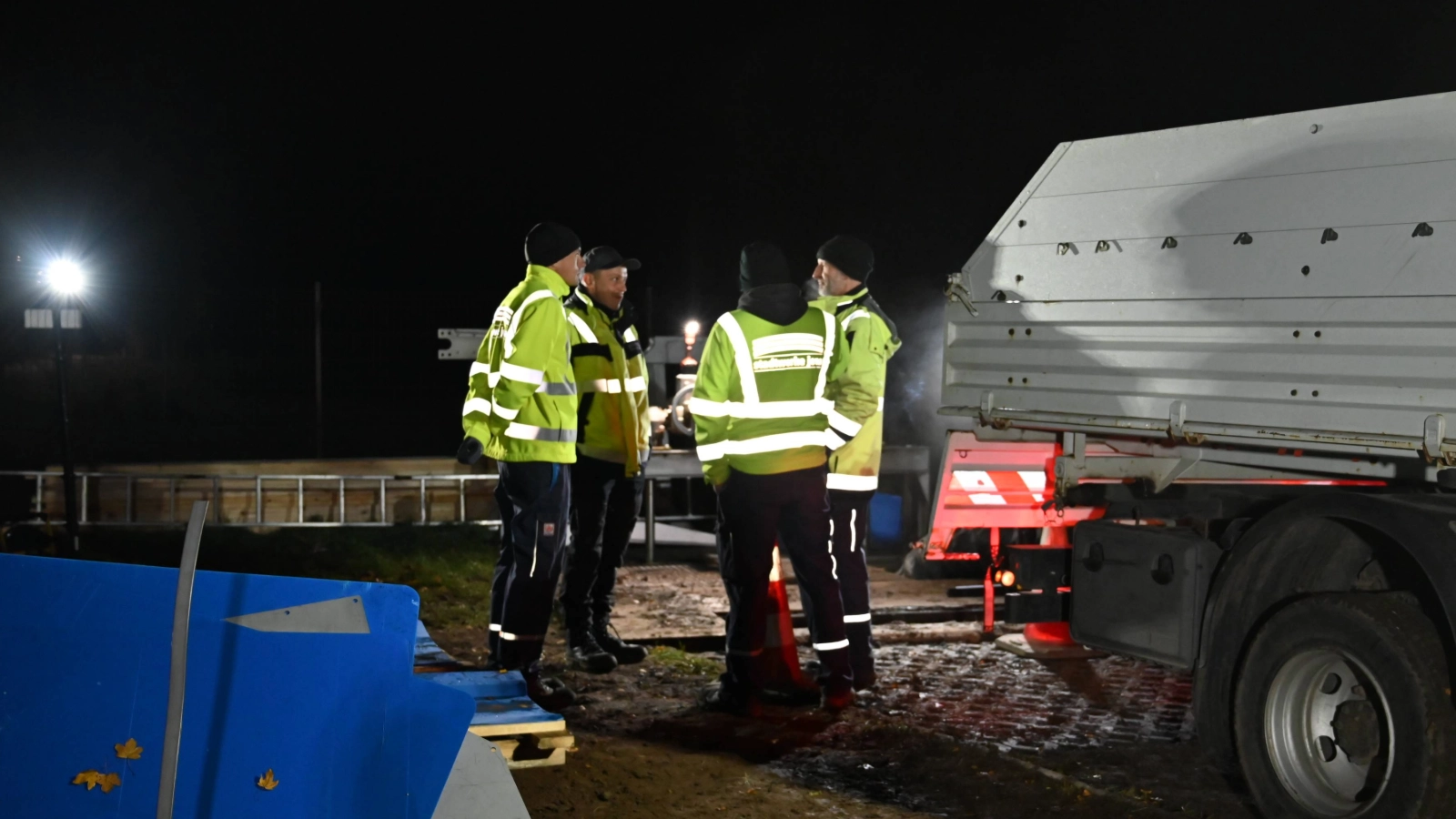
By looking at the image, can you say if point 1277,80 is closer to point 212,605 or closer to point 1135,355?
point 1135,355

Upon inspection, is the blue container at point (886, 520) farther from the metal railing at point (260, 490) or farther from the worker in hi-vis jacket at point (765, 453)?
the worker in hi-vis jacket at point (765, 453)

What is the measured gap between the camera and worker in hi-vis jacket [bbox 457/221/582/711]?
5.90 metres

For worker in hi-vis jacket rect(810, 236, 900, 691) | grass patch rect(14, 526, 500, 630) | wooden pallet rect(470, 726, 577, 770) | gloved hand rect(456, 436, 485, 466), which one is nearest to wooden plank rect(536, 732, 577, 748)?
wooden pallet rect(470, 726, 577, 770)

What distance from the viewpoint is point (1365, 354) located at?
4.29 metres

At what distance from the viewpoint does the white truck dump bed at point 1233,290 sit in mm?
4172

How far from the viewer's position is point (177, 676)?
2854 mm

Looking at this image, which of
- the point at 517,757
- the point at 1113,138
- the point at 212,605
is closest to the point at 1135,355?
the point at 1113,138

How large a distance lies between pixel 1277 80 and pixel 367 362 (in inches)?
526

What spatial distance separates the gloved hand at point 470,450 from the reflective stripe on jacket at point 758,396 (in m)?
1.01

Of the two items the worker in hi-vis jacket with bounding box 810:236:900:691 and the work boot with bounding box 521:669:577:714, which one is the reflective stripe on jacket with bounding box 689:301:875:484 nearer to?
the worker in hi-vis jacket with bounding box 810:236:900:691

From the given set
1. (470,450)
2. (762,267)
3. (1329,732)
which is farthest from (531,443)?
(1329,732)

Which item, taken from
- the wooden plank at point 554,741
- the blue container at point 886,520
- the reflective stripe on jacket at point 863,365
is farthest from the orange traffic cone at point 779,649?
the blue container at point 886,520

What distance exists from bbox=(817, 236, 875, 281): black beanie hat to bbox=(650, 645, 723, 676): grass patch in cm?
225

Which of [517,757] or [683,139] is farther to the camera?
[683,139]
